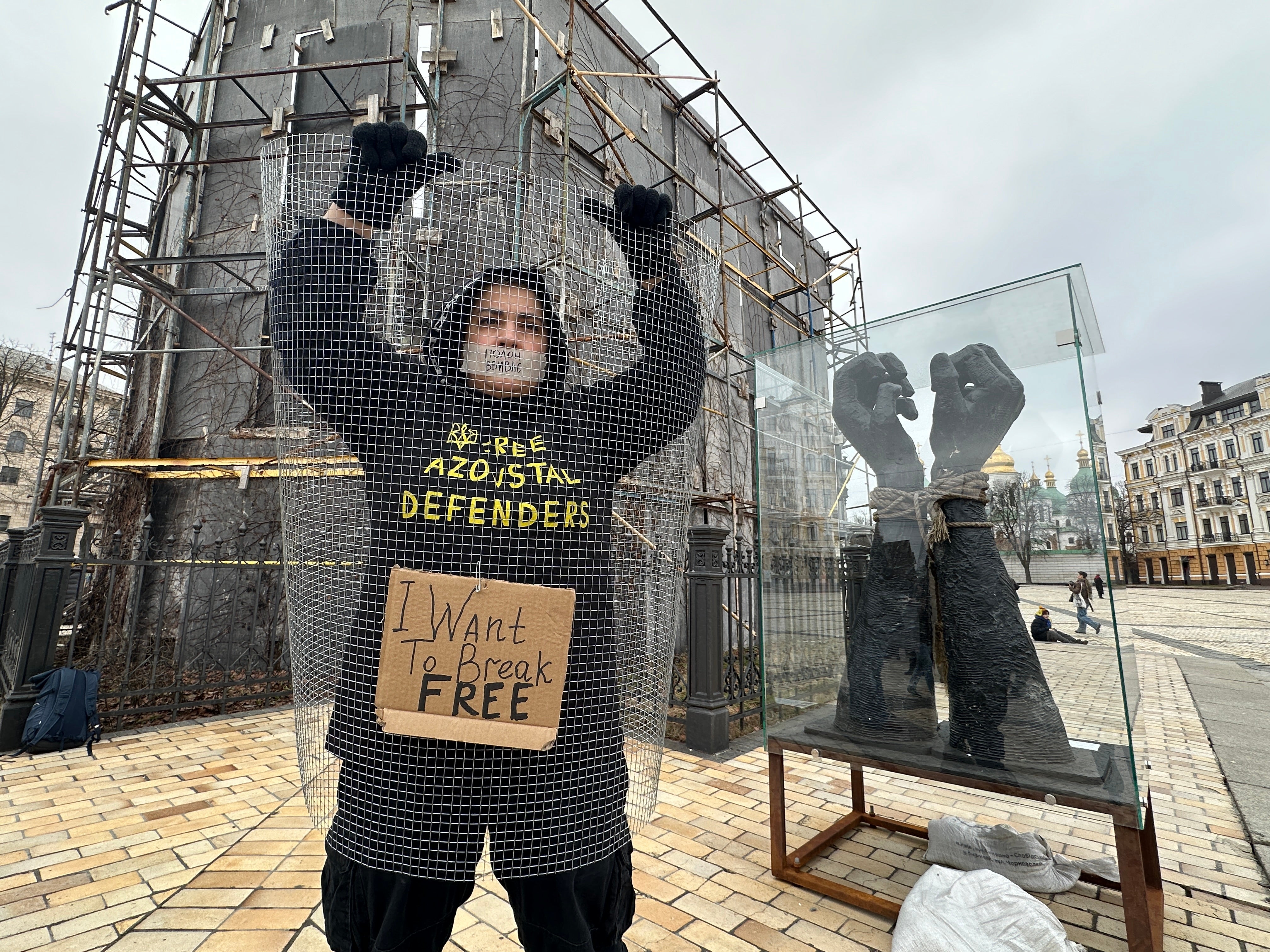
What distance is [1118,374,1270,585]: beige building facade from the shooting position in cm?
4294

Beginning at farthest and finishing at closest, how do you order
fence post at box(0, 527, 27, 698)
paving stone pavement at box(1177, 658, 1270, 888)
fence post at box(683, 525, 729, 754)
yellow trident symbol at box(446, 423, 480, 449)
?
fence post at box(0, 527, 27, 698) < fence post at box(683, 525, 729, 754) < paving stone pavement at box(1177, 658, 1270, 888) < yellow trident symbol at box(446, 423, 480, 449)

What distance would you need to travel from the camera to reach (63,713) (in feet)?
13.1

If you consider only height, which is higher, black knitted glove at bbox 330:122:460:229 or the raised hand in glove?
black knitted glove at bbox 330:122:460:229

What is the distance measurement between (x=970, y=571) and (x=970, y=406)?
0.65m

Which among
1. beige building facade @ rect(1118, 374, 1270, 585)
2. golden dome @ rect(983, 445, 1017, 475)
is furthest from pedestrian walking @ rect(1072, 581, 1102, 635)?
beige building facade @ rect(1118, 374, 1270, 585)

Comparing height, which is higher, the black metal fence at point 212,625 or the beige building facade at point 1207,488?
the beige building facade at point 1207,488

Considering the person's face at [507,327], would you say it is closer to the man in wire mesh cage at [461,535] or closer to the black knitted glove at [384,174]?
the man in wire mesh cage at [461,535]

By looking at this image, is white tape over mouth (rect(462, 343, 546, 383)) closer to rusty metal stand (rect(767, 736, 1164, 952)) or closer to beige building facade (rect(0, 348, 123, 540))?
rusty metal stand (rect(767, 736, 1164, 952))

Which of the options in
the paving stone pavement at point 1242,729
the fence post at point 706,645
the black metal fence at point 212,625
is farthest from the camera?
the fence post at point 706,645

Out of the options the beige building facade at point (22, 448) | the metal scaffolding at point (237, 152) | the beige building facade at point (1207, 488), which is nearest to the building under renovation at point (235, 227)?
the metal scaffolding at point (237, 152)

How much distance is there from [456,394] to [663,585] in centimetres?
71

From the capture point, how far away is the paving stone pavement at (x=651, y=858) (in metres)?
2.03

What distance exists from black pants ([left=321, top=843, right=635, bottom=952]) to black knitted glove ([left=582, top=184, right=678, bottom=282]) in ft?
4.60

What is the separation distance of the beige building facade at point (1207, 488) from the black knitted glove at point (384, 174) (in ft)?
175
